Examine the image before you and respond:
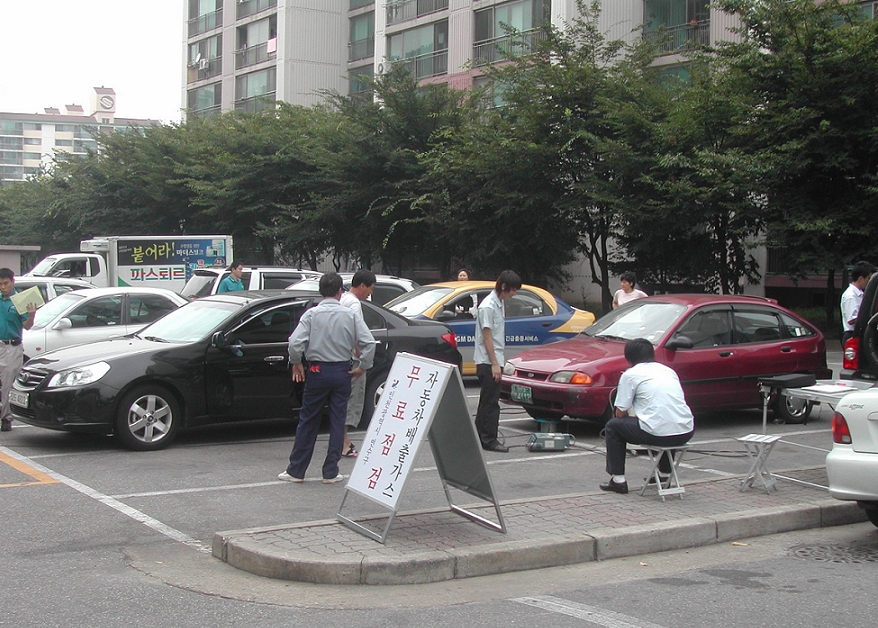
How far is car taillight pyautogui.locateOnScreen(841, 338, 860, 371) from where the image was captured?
8832 mm

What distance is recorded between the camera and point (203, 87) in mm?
59344

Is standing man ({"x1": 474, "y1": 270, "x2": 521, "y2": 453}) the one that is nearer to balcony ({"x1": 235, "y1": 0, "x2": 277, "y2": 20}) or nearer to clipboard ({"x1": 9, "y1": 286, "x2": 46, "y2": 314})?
clipboard ({"x1": 9, "y1": 286, "x2": 46, "y2": 314})

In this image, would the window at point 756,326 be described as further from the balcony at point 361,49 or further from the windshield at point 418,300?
the balcony at point 361,49

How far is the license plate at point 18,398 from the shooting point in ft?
32.2

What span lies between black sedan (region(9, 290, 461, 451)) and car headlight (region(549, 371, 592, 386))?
6.50ft

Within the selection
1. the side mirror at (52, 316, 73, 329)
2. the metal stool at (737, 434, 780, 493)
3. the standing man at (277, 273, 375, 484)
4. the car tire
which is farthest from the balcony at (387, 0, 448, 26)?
the metal stool at (737, 434, 780, 493)

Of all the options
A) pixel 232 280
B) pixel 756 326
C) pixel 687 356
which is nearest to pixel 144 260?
pixel 232 280

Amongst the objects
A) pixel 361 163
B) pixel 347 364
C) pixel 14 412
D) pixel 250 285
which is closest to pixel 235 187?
pixel 361 163

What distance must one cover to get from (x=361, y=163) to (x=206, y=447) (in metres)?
21.5

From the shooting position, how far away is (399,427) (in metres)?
6.46

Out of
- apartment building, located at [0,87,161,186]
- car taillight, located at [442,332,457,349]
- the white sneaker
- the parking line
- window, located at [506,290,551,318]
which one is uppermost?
apartment building, located at [0,87,161,186]

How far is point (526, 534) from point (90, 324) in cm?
1002

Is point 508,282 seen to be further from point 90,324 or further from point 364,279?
point 90,324

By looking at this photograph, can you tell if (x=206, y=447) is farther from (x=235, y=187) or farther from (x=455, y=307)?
(x=235, y=187)
